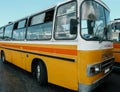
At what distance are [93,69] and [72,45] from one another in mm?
868

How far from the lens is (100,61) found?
5.81 metres

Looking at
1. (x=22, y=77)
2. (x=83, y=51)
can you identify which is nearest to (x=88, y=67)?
(x=83, y=51)

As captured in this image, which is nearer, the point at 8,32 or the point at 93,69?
the point at 93,69

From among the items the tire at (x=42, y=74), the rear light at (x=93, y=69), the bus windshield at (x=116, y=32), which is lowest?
the tire at (x=42, y=74)

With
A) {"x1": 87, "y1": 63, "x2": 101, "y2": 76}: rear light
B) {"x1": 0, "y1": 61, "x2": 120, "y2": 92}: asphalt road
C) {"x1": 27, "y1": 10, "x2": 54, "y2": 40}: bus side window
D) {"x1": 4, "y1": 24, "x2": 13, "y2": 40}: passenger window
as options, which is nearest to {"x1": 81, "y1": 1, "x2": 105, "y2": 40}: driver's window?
{"x1": 87, "y1": 63, "x2": 101, "y2": 76}: rear light

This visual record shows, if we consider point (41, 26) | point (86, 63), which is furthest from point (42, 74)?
point (86, 63)

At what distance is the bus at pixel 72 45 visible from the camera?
5.36 meters

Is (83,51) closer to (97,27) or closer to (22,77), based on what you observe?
(97,27)

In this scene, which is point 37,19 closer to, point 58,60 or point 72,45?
point 58,60

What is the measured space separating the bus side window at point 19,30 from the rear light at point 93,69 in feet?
14.6

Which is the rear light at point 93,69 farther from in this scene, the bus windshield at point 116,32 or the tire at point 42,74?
the bus windshield at point 116,32

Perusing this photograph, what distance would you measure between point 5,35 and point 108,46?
809 centimetres

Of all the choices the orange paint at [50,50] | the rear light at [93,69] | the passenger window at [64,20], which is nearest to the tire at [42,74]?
the orange paint at [50,50]

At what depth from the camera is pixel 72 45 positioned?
560 cm
